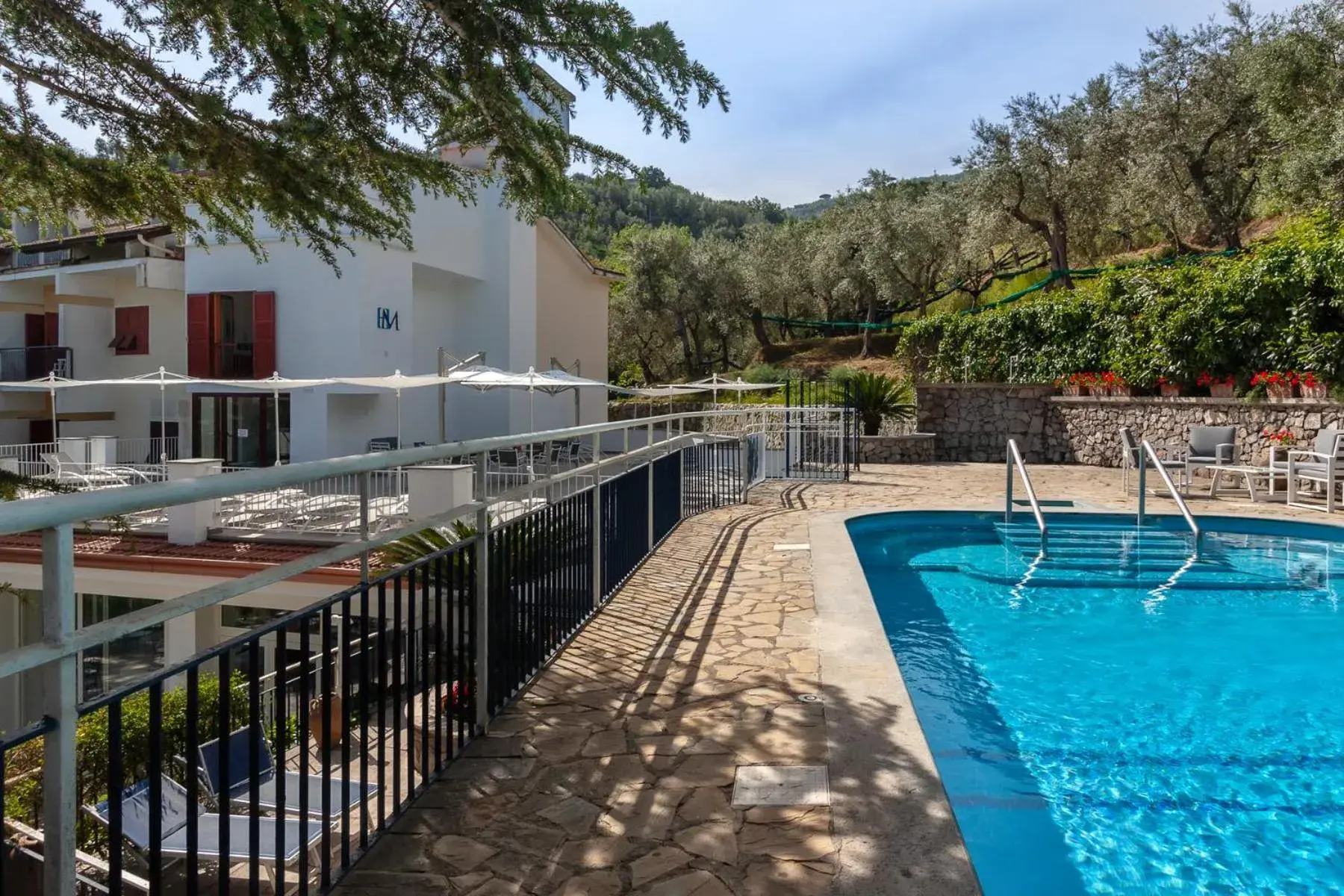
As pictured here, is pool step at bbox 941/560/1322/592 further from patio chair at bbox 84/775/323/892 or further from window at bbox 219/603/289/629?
window at bbox 219/603/289/629

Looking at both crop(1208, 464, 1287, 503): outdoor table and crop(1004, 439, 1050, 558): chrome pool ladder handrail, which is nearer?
crop(1004, 439, 1050, 558): chrome pool ladder handrail

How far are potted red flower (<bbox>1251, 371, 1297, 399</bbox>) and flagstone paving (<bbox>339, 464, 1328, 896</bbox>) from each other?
12.1 m

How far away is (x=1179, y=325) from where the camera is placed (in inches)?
652

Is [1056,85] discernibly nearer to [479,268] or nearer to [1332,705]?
[479,268]

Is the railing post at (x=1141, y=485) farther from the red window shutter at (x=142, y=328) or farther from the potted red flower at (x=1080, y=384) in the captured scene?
the red window shutter at (x=142, y=328)

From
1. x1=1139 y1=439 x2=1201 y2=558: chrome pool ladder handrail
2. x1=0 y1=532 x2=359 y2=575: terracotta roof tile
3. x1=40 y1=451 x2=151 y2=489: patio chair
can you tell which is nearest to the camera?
x1=1139 y1=439 x2=1201 y2=558: chrome pool ladder handrail

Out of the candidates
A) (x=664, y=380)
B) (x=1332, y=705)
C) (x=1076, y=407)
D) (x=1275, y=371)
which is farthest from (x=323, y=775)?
(x=664, y=380)

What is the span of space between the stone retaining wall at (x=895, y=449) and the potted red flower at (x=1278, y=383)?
20.8ft

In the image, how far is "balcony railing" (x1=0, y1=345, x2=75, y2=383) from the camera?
82.4 ft

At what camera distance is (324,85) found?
14.0 ft

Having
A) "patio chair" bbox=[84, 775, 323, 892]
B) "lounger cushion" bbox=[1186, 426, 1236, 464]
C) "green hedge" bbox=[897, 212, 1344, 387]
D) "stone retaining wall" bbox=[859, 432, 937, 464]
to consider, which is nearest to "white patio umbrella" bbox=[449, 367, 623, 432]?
"stone retaining wall" bbox=[859, 432, 937, 464]

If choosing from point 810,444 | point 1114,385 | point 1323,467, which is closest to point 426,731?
point 1323,467

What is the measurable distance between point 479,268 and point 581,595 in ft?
69.8

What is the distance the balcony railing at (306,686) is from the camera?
5.36 feet
